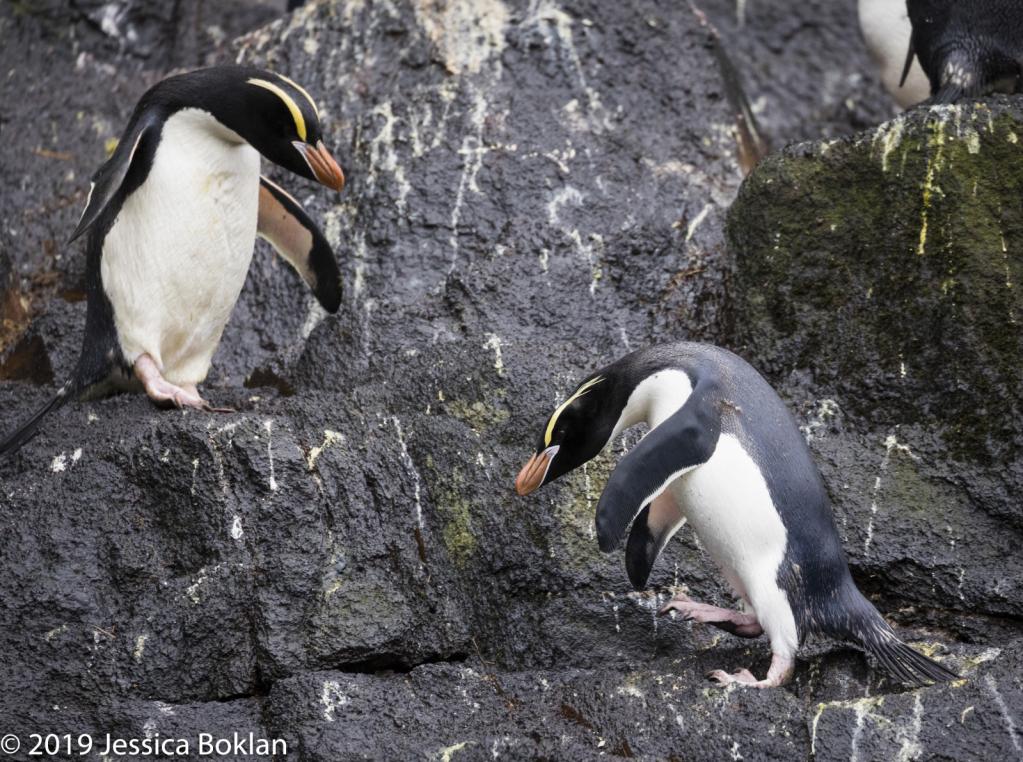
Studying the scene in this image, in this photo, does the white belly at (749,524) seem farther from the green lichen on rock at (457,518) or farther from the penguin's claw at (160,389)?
the penguin's claw at (160,389)

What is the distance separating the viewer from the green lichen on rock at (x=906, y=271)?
3227mm

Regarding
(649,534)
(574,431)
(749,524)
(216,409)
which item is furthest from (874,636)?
(216,409)

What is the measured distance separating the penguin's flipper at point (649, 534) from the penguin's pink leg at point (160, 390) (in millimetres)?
1359

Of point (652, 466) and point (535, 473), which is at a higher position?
point (652, 466)

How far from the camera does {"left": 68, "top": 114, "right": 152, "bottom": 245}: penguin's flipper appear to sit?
3174 mm

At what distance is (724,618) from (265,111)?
207 centimetres

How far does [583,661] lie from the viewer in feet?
9.65

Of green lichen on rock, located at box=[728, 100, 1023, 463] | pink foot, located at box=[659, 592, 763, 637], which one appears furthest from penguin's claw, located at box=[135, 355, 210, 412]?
green lichen on rock, located at box=[728, 100, 1023, 463]

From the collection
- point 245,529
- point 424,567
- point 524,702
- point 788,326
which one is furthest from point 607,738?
point 788,326

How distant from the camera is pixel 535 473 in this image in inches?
111

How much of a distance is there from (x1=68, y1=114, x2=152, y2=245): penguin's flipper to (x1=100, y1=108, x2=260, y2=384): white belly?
0.09 metres

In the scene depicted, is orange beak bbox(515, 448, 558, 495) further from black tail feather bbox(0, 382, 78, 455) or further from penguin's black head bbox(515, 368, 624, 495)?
black tail feather bbox(0, 382, 78, 455)

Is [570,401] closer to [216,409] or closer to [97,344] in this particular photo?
[216,409]

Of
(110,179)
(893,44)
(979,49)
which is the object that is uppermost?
(979,49)
